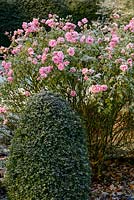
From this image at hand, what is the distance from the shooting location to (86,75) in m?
3.96

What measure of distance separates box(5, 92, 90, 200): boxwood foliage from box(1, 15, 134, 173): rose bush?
538 millimetres

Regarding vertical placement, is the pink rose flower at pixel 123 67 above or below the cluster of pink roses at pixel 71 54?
below

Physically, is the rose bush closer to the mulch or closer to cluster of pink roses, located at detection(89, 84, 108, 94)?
cluster of pink roses, located at detection(89, 84, 108, 94)

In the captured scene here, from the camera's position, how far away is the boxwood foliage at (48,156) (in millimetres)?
3297

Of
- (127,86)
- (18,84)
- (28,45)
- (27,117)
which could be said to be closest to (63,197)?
(27,117)

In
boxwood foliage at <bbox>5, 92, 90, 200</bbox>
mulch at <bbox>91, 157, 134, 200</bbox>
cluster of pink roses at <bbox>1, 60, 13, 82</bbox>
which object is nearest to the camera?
boxwood foliage at <bbox>5, 92, 90, 200</bbox>

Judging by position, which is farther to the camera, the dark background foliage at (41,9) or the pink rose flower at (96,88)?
the dark background foliage at (41,9)

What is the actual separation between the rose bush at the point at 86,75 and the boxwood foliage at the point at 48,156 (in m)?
0.54

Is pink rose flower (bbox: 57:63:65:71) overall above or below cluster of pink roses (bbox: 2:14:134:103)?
below

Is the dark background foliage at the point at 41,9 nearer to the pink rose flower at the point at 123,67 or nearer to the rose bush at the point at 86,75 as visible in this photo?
the rose bush at the point at 86,75

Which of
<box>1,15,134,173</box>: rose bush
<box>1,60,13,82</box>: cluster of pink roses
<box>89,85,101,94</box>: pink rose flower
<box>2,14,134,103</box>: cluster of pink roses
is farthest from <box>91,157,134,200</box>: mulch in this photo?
<box>1,60,13,82</box>: cluster of pink roses

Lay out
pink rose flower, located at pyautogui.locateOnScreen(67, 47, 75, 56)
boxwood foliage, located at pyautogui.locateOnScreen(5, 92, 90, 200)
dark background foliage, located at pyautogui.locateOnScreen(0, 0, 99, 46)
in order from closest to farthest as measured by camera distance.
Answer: boxwood foliage, located at pyautogui.locateOnScreen(5, 92, 90, 200)
pink rose flower, located at pyautogui.locateOnScreen(67, 47, 75, 56)
dark background foliage, located at pyautogui.locateOnScreen(0, 0, 99, 46)

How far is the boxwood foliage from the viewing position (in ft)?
10.8

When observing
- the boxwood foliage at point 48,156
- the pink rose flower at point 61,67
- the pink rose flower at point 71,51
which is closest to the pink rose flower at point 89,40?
the pink rose flower at point 71,51
